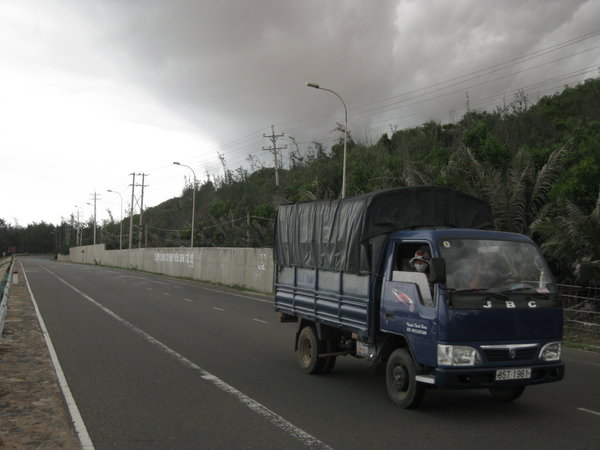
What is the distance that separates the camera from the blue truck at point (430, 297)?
6512mm

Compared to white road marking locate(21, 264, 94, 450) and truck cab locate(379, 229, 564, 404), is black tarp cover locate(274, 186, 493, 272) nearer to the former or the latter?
truck cab locate(379, 229, 564, 404)

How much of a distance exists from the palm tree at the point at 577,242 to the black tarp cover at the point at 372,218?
323 inches

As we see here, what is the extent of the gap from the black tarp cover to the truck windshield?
4.05 ft

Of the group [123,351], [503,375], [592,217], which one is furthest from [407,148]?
[503,375]

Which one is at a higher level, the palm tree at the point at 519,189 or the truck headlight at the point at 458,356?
the palm tree at the point at 519,189

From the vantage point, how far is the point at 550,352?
22.5 feet

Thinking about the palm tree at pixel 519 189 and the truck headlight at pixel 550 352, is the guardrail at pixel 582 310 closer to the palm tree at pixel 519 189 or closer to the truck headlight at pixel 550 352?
the palm tree at pixel 519 189

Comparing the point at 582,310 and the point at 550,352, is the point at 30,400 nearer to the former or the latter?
the point at 550,352

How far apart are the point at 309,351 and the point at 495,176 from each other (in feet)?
41.3

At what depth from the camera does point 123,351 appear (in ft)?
38.1

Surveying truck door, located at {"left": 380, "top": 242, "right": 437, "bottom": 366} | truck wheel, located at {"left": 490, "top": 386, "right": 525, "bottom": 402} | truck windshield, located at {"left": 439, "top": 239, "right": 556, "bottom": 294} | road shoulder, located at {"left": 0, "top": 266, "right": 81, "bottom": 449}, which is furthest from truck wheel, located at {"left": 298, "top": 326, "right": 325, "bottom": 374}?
road shoulder, located at {"left": 0, "top": 266, "right": 81, "bottom": 449}

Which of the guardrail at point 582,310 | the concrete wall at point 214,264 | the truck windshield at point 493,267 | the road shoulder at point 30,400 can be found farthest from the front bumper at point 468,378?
the concrete wall at point 214,264

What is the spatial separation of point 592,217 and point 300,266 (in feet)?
32.3

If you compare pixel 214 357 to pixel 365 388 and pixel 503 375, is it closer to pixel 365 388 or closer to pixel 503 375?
pixel 365 388
